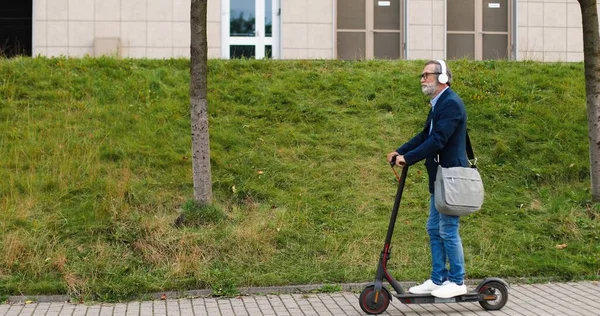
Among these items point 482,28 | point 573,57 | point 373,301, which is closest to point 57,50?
point 482,28

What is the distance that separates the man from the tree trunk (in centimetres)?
311

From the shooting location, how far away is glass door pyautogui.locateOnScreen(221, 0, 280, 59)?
70.2 ft

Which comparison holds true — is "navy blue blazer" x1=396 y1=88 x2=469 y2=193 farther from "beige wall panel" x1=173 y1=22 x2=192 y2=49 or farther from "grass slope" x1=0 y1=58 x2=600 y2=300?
"beige wall panel" x1=173 y1=22 x2=192 y2=49

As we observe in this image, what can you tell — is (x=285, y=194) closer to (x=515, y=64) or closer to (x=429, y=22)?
(x=515, y=64)

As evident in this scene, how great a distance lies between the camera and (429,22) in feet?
72.1

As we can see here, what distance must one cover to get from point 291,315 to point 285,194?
10.8 feet

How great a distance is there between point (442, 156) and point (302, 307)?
6.12 ft

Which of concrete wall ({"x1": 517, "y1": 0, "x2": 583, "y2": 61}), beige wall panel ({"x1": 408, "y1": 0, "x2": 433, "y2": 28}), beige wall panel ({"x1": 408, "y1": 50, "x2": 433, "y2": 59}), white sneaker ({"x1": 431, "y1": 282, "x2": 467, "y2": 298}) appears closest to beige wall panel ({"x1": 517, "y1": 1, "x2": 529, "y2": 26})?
concrete wall ({"x1": 517, "y1": 0, "x2": 583, "y2": 61})

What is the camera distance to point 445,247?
680 cm

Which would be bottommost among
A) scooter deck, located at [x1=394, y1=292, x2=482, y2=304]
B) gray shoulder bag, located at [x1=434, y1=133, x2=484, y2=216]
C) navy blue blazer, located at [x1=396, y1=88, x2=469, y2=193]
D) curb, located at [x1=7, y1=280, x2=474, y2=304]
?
curb, located at [x1=7, y1=280, x2=474, y2=304]

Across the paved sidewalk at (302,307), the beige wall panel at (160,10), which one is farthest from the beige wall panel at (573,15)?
the paved sidewalk at (302,307)

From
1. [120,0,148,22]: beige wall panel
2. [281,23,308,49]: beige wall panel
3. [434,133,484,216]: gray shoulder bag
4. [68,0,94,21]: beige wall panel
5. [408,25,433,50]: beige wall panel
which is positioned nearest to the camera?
[434,133,484,216]: gray shoulder bag

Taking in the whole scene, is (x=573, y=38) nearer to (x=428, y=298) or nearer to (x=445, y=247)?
(x=445, y=247)

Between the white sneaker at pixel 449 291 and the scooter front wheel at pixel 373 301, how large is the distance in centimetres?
42
